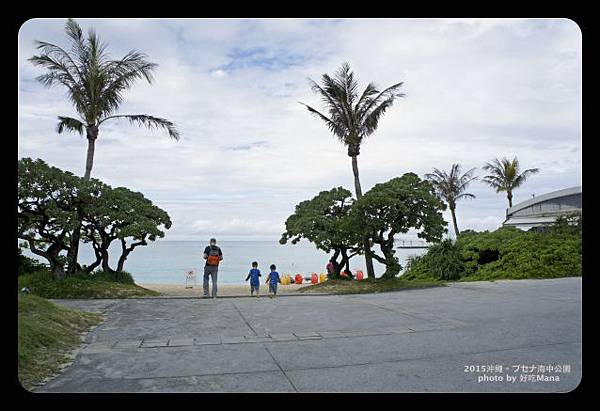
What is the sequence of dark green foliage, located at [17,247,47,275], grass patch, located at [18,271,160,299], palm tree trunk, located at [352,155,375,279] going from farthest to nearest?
1. palm tree trunk, located at [352,155,375,279]
2. dark green foliage, located at [17,247,47,275]
3. grass patch, located at [18,271,160,299]

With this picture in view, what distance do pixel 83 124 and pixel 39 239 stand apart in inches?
169

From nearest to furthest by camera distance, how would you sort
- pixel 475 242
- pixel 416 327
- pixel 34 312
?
pixel 34 312, pixel 416 327, pixel 475 242

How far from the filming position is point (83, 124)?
1425cm

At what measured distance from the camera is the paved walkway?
13.4 feet

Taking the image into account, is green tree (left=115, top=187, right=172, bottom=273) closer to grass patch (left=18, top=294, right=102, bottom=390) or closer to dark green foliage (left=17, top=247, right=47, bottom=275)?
dark green foliage (left=17, top=247, right=47, bottom=275)

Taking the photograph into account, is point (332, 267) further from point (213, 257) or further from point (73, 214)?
point (73, 214)

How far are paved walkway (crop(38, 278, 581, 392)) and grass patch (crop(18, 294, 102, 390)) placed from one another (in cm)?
22

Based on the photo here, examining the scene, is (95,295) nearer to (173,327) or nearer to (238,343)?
(173,327)

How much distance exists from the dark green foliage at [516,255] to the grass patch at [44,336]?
Answer: 650 inches

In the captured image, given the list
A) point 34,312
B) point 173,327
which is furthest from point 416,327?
point 34,312

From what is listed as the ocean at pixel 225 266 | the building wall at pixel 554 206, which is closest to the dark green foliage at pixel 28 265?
the ocean at pixel 225 266

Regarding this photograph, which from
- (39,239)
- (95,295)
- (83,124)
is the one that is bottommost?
(95,295)

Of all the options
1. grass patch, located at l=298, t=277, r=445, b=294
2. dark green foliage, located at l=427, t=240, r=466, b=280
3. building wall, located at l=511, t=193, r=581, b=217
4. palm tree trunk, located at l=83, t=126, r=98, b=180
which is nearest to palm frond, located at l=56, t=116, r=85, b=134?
palm tree trunk, located at l=83, t=126, r=98, b=180

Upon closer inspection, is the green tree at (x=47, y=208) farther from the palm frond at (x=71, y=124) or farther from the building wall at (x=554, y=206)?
the building wall at (x=554, y=206)
